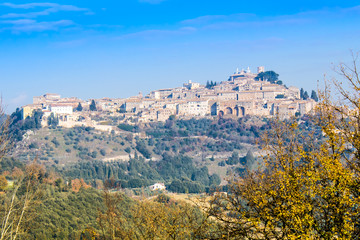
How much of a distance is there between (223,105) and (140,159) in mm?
26125

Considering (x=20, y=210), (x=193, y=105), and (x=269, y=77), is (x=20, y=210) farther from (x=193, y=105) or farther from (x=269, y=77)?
(x=269, y=77)

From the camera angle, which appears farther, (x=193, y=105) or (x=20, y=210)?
(x=193, y=105)

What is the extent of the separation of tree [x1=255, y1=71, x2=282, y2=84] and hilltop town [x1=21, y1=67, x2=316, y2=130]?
3.49 ft

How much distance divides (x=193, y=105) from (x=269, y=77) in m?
20.9

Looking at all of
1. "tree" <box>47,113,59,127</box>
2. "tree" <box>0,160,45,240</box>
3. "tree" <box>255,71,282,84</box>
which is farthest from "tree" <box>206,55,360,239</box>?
"tree" <box>255,71,282,84</box>

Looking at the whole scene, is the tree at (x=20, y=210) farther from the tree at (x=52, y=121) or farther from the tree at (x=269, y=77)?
the tree at (x=269, y=77)

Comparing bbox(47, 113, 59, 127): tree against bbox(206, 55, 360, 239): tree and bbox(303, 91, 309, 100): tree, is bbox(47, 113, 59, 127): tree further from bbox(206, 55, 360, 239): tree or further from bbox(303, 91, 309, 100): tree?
bbox(206, 55, 360, 239): tree

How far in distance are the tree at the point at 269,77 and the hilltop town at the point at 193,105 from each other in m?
1.06

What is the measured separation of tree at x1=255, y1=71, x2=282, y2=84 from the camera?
98.6 metres

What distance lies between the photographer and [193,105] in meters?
87.8

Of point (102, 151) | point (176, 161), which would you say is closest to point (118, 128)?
point (102, 151)

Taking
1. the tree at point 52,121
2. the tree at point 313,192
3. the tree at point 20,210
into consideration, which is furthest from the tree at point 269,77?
the tree at point 313,192

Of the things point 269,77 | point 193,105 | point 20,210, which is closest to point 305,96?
point 269,77

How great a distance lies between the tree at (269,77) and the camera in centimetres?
9856
